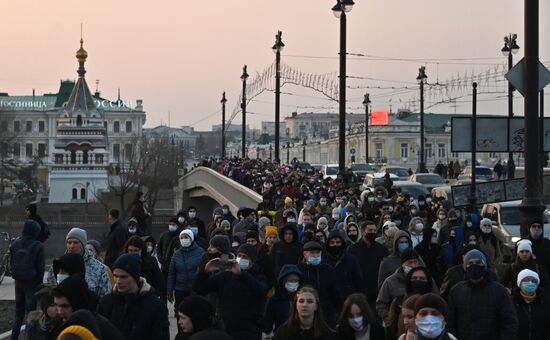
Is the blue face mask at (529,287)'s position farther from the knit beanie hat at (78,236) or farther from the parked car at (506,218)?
the parked car at (506,218)

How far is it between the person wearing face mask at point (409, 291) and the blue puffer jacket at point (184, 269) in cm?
447

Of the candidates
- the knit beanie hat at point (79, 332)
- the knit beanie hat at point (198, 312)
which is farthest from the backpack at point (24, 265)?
the knit beanie hat at point (79, 332)

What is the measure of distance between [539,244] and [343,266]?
2.52 meters

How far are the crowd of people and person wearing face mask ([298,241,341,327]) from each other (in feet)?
0.04

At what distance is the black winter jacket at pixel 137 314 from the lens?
8.45 meters

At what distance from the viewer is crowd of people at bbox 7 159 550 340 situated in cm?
742

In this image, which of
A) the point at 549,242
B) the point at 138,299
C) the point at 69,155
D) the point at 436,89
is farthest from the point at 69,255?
the point at 69,155

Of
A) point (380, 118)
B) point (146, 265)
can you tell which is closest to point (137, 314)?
point (146, 265)

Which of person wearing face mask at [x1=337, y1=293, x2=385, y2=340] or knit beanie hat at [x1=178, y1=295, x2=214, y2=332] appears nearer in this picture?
knit beanie hat at [x1=178, y1=295, x2=214, y2=332]

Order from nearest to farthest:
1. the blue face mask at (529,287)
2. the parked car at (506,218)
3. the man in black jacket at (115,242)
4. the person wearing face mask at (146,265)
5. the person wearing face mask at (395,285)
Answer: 1. the blue face mask at (529,287)
2. the person wearing face mask at (395,285)
3. the person wearing face mask at (146,265)
4. the man in black jacket at (115,242)
5. the parked car at (506,218)

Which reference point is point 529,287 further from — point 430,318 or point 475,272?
point 430,318

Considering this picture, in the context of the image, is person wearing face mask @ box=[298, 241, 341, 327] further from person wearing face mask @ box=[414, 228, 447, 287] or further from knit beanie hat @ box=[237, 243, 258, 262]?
person wearing face mask @ box=[414, 228, 447, 287]

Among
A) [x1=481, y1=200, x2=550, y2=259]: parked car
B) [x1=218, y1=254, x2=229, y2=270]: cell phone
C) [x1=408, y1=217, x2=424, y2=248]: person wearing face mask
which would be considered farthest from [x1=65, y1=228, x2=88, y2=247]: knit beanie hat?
[x1=481, y1=200, x2=550, y2=259]: parked car

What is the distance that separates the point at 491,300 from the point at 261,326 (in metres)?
2.27
